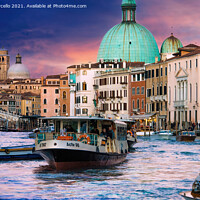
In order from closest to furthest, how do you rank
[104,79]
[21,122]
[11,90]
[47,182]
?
[47,182] < [104,79] < [21,122] < [11,90]

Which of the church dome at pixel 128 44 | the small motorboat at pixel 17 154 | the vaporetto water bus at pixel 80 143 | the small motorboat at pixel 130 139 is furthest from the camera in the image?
the church dome at pixel 128 44

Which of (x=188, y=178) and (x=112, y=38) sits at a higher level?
(x=112, y=38)

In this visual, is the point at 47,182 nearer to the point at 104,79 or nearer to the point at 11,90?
the point at 104,79

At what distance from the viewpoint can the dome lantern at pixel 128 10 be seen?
124m

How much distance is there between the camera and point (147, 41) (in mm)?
121000

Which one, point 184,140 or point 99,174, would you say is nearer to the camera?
point 99,174

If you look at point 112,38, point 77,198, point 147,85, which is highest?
point 112,38

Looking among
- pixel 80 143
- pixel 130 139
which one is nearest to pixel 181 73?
pixel 130 139

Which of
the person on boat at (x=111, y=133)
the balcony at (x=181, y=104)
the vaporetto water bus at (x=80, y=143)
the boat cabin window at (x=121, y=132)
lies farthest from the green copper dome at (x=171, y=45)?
the person on boat at (x=111, y=133)

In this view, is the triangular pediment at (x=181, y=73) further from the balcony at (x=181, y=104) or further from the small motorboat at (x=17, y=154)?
the small motorboat at (x=17, y=154)

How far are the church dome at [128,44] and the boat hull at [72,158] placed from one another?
87.8 meters

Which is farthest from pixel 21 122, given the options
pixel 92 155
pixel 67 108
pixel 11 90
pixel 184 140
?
pixel 92 155

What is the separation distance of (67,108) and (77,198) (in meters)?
110

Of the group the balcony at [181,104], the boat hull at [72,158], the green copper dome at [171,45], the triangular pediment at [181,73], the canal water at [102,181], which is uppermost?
the green copper dome at [171,45]
